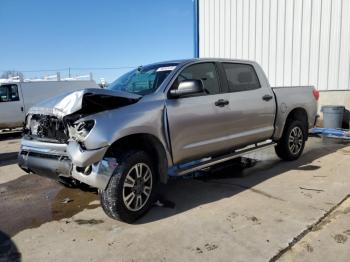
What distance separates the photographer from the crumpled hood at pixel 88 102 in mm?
3730

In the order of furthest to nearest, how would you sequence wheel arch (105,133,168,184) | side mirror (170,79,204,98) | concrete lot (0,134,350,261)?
side mirror (170,79,204,98)
wheel arch (105,133,168,184)
concrete lot (0,134,350,261)

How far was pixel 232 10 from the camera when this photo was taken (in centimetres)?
1317

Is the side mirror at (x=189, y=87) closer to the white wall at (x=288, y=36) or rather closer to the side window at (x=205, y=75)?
the side window at (x=205, y=75)

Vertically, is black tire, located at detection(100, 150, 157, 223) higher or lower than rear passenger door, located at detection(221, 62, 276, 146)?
lower

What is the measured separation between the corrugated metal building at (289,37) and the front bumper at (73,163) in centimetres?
914

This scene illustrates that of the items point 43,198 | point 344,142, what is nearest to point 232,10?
point 344,142

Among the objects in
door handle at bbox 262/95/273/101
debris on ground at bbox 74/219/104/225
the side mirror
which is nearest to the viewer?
debris on ground at bbox 74/219/104/225

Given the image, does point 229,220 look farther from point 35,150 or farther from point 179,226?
point 35,150

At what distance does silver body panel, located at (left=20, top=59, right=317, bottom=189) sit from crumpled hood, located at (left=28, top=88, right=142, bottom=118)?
0.01 metres

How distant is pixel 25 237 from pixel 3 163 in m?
4.59

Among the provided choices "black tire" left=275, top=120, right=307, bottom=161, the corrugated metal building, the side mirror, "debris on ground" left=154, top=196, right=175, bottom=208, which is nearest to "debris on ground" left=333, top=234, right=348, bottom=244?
"debris on ground" left=154, top=196, right=175, bottom=208

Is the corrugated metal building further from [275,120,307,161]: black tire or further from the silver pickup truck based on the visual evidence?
the silver pickup truck

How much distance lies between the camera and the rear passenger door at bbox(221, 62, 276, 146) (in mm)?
5273

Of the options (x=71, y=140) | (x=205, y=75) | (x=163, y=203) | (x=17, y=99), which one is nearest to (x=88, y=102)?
(x=71, y=140)
